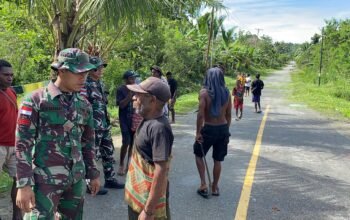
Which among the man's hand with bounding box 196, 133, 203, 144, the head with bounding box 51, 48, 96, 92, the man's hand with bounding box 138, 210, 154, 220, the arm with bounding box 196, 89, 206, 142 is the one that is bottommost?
the man's hand with bounding box 138, 210, 154, 220

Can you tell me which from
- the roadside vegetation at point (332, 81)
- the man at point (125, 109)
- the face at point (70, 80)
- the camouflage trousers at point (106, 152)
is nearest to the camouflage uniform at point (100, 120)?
the camouflage trousers at point (106, 152)

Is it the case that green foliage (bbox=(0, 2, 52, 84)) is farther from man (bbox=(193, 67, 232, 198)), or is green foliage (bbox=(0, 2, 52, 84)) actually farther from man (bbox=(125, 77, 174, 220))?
man (bbox=(125, 77, 174, 220))

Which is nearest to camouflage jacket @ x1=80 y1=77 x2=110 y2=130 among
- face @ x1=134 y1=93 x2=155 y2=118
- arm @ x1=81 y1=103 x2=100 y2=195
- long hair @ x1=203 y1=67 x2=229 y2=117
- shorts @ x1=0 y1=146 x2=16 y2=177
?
shorts @ x1=0 y1=146 x2=16 y2=177

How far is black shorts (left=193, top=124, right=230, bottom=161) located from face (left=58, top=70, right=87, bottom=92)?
252 centimetres

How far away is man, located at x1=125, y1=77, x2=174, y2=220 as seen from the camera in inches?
102

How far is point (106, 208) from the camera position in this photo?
459cm

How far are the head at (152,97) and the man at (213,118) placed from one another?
2.13 m

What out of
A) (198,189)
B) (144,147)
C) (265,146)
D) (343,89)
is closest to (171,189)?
(198,189)

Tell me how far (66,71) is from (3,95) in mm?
1402

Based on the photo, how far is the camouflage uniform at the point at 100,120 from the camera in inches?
190

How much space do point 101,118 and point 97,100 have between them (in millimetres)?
249

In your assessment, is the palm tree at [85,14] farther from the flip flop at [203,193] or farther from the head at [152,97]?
the head at [152,97]

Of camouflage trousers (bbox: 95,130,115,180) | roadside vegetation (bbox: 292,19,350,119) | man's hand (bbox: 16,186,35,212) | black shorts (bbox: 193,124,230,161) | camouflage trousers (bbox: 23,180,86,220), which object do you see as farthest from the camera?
roadside vegetation (bbox: 292,19,350,119)

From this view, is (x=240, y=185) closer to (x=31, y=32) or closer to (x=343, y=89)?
(x=31, y=32)
